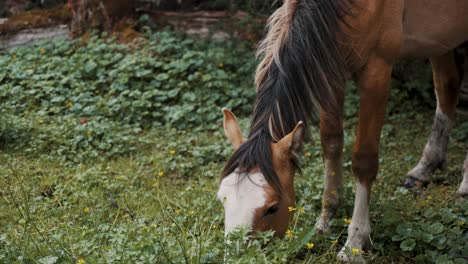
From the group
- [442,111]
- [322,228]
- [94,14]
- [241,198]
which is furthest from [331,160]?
[94,14]

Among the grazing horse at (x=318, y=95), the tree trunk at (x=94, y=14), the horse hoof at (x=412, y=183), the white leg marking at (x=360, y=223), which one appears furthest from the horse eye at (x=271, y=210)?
the tree trunk at (x=94, y=14)

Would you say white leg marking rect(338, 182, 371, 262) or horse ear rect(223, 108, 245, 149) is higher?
horse ear rect(223, 108, 245, 149)

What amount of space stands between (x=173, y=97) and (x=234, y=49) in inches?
45.1

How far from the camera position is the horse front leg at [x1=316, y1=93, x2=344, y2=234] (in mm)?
4238

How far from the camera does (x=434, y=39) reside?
14.6ft

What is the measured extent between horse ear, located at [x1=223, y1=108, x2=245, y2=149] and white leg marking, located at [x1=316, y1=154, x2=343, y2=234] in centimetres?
93

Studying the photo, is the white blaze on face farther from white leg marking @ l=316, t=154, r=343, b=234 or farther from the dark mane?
white leg marking @ l=316, t=154, r=343, b=234

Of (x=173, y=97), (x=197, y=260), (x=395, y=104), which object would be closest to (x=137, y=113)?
(x=173, y=97)

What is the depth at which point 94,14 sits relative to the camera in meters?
7.61

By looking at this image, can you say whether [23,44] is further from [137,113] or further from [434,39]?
[434,39]

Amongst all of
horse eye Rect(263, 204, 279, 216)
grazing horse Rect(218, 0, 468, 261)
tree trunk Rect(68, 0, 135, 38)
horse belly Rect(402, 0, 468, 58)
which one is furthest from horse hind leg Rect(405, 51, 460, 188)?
tree trunk Rect(68, 0, 135, 38)

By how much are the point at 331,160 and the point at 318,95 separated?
35.2 inches

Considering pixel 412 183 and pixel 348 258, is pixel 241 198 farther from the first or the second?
pixel 412 183

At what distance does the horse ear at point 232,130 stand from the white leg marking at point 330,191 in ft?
3.04
